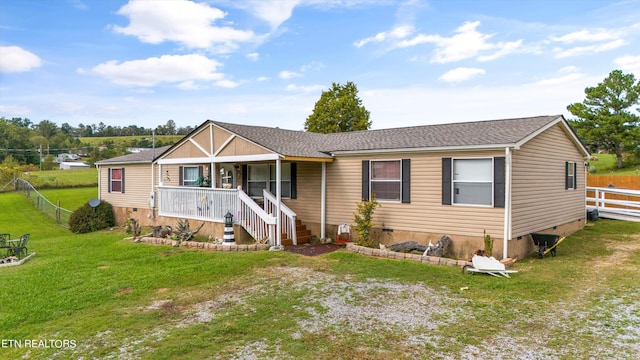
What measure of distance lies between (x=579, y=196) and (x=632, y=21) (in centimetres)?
678

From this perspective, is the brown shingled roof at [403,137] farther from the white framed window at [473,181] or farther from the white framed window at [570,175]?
the white framed window at [570,175]

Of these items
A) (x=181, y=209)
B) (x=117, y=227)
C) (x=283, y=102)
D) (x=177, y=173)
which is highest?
(x=283, y=102)

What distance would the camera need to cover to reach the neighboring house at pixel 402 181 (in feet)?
29.7

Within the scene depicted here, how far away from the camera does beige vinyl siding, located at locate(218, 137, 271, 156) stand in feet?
37.0

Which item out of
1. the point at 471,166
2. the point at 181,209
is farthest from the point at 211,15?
the point at 471,166

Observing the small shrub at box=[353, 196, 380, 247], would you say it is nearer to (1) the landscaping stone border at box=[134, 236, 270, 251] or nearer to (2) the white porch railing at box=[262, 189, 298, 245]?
(2) the white porch railing at box=[262, 189, 298, 245]

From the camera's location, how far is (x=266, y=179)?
1338cm

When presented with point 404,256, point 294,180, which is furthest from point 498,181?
point 294,180

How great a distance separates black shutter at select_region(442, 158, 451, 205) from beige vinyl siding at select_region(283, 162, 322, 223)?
13.3 ft

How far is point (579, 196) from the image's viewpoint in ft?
43.5

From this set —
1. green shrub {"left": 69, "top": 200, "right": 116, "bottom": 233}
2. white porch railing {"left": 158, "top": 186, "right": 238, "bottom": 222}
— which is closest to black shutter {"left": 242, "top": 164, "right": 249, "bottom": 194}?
white porch railing {"left": 158, "top": 186, "right": 238, "bottom": 222}

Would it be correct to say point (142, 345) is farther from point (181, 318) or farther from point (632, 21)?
point (632, 21)

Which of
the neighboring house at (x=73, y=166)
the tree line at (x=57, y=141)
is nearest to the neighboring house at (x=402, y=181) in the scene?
the tree line at (x=57, y=141)

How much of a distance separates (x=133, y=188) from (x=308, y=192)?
996cm
